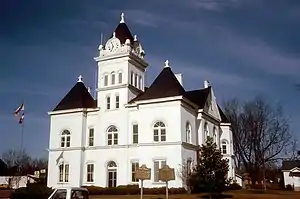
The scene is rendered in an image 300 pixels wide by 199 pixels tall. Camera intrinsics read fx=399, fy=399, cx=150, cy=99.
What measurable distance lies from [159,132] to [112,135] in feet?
23.6

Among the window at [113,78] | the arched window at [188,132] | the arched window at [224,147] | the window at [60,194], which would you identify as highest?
the window at [113,78]

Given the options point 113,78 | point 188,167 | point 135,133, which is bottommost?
point 188,167

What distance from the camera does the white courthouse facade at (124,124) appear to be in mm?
44469

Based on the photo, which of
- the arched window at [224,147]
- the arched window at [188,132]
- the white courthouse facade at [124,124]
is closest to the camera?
the white courthouse facade at [124,124]

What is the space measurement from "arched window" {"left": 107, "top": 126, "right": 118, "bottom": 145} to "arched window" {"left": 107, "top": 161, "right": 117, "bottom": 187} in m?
2.45

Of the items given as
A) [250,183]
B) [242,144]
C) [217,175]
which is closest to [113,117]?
[217,175]

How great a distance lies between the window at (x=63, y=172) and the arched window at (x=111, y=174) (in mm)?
5681

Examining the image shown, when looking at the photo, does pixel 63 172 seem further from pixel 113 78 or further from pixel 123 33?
pixel 123 33

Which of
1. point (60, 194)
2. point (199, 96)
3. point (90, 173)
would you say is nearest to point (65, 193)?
point (60, 194)

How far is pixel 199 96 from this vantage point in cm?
5328

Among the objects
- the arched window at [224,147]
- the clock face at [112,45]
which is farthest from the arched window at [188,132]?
the clock face at [112,45]

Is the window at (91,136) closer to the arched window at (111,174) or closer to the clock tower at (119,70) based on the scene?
the clock tower at (119,70)

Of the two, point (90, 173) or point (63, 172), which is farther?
point (63, 172)

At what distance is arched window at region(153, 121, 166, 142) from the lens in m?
44.8
